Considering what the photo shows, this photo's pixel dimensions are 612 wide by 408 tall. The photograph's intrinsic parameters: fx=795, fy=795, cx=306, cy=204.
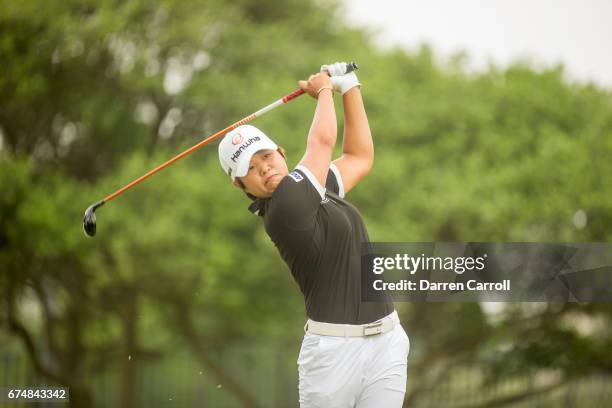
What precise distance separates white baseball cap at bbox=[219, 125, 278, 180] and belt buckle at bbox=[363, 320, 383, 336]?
0.72m

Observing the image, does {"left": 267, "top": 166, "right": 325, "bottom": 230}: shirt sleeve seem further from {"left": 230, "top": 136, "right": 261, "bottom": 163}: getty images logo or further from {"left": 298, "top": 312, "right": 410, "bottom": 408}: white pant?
{"left": 298, "top": 312, "right": 410, "bottom": 408}: white pant

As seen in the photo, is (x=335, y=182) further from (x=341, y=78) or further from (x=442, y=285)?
(x=442, y=285)

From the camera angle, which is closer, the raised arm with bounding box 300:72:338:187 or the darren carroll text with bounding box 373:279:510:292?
the raised arm with bounding box 300:72:338:187

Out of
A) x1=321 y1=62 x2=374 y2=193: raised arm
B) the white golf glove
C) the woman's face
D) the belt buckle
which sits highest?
the white golf glove

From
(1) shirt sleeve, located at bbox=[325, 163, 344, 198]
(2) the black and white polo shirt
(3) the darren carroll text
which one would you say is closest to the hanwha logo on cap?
(2) the black and white polo shirt

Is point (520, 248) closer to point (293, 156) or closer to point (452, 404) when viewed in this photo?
point (293, 156)

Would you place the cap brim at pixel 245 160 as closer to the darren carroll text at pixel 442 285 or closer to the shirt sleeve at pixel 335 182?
the shirt sleeve at pixel 335 182

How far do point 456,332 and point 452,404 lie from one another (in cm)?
132

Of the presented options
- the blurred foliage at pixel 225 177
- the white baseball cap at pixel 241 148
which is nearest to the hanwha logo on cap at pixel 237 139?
the white baseball cap at pixel 241 148

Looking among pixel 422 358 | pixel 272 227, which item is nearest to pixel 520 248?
pixel 422 358

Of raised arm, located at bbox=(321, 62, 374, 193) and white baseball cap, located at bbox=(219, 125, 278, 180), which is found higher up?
raised arm, located at bbox=(321, 62, 374, 193)

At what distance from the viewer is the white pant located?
9.48ft

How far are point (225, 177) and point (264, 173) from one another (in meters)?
9.52

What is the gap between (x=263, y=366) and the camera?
1446cm
